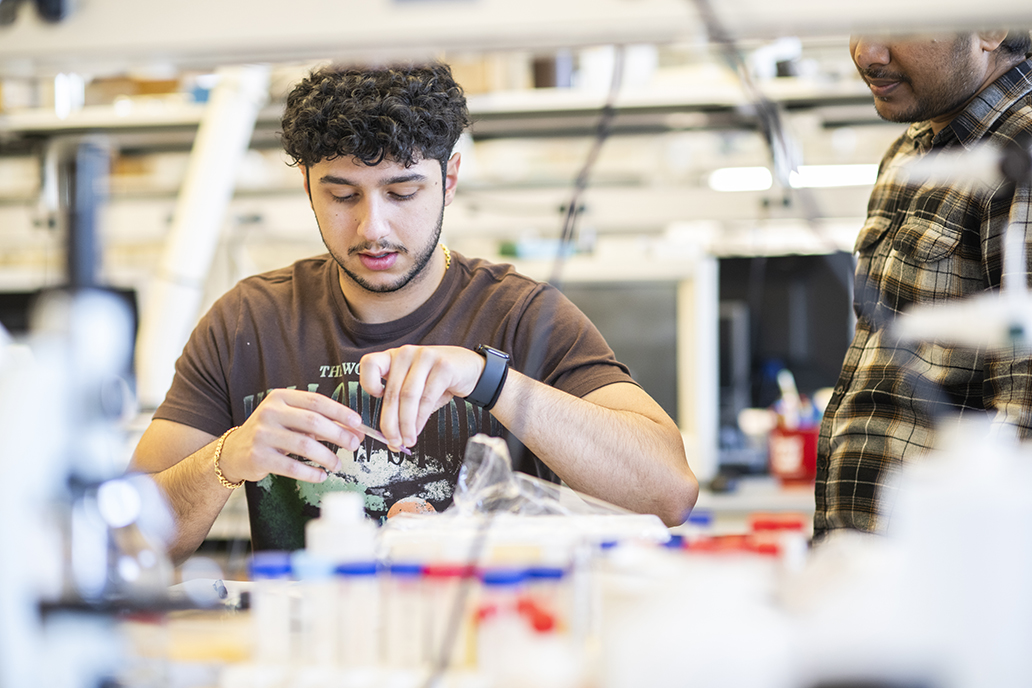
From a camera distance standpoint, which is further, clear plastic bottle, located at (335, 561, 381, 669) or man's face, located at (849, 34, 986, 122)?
man's face, located at (849, 34, 986, 122)

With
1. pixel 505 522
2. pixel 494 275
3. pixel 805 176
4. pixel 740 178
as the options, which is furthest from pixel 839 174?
pixel 505 522

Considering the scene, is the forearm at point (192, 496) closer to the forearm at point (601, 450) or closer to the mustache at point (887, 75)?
the forearm at point (601, 450)

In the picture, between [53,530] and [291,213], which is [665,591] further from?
[291,213]

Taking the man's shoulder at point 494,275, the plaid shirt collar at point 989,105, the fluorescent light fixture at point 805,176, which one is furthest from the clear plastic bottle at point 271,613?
the fluorescent light fixture at point 805,176

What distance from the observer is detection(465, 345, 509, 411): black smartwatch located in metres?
1.04

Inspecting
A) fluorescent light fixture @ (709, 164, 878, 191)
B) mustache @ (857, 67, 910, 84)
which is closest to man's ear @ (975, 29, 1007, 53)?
mustache @ (857, 67, 910, 84)

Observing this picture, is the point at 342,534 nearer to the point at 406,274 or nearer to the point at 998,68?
the point at 406,274

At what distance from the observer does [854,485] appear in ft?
4.50

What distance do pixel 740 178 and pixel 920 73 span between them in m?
1.10

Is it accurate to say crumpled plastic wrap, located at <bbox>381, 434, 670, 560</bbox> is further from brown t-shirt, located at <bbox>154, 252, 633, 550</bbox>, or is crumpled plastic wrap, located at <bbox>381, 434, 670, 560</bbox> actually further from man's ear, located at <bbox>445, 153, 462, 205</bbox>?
man's ear, located at <bbox>445, 153, 462, 205</bbox>

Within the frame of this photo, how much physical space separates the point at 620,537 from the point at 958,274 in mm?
804

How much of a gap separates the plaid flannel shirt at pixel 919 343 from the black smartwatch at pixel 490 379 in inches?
24.7

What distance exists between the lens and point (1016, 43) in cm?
129

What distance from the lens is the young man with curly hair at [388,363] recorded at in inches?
42.0
